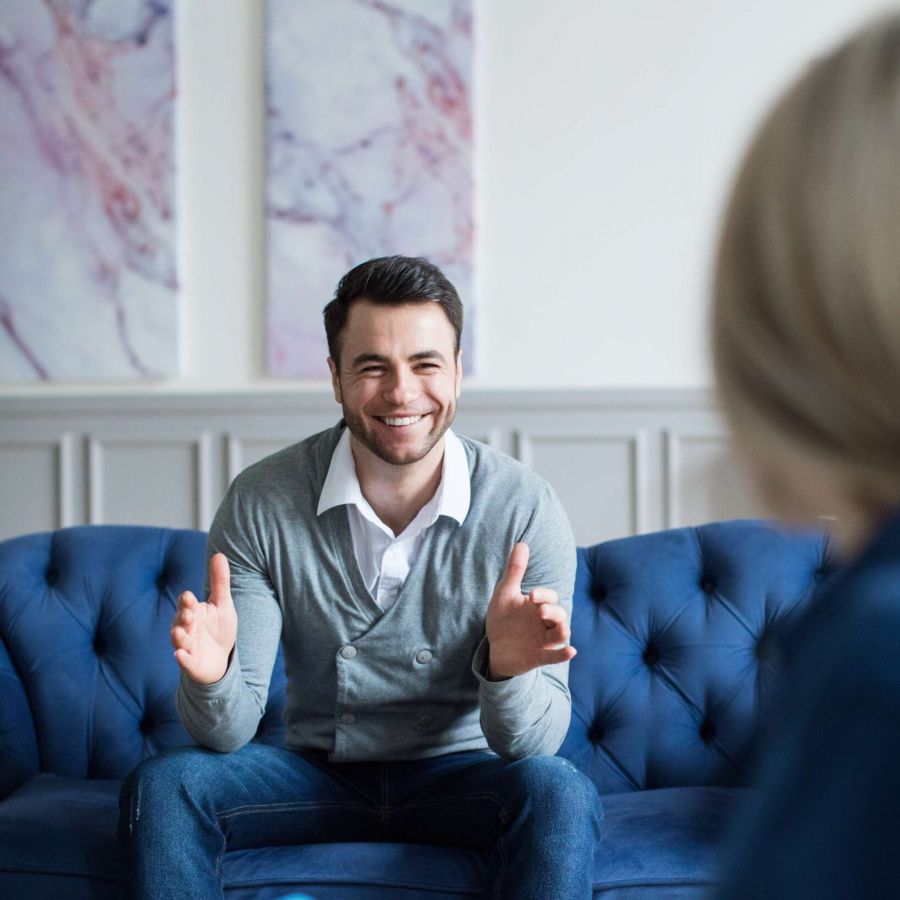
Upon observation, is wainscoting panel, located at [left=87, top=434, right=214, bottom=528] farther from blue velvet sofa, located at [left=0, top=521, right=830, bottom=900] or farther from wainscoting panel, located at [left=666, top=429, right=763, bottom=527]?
wainscoting panel, located at [left=666, top=429, right=763, bottom=527]

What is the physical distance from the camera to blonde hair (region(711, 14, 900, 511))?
1.65 ft

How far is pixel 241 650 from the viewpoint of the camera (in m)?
1.87

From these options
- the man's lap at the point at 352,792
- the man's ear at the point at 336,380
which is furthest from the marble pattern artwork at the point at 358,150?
the man's lap at the point at 352,792

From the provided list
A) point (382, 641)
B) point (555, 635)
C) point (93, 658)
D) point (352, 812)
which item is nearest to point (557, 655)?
point (555, 635)

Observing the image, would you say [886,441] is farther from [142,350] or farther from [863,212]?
[142,350]

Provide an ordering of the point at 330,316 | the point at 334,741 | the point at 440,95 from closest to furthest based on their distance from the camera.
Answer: the point at 334,741
the point at 330,316
the point at 440,95

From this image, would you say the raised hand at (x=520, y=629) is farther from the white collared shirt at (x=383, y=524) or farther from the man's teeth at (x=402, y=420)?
the man's teeth at (x=402, y=420)

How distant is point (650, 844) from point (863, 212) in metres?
1.41

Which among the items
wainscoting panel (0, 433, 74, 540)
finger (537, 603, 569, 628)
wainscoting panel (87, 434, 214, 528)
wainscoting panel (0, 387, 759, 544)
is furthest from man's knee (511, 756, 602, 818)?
wainscoting panel (0, 433, 74, 540)

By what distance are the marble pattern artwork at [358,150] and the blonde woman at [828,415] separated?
2798 millimetres

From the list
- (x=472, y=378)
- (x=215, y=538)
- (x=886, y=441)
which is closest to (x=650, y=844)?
(x=215, y=538)

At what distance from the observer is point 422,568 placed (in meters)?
1.91

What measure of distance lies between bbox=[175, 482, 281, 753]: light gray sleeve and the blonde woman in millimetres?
1309

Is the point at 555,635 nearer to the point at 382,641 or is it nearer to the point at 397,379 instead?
the point at 382,641
